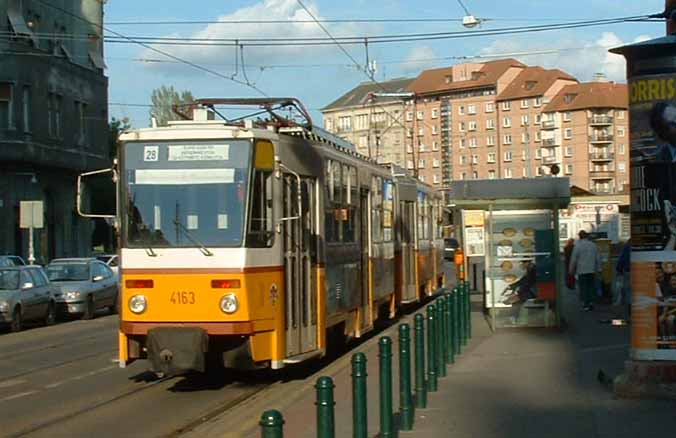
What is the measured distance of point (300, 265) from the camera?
1491cm

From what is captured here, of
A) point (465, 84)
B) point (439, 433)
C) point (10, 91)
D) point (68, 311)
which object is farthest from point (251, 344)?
point (465, 84)

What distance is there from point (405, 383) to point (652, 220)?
3118 mm

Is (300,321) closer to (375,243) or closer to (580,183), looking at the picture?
(375,243)

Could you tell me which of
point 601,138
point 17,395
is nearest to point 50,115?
point 17,395

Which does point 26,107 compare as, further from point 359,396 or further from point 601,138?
point 601,138

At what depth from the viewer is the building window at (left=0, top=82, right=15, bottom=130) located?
48031 mm

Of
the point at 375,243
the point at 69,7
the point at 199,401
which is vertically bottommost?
the point at 199,401

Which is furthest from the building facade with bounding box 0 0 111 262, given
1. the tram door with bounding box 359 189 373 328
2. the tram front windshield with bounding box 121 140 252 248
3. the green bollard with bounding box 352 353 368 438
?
the green bollard with bounding box 352 353 368 438

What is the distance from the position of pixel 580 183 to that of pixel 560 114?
6.72 m

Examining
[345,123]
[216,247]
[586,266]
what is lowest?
[586,266]

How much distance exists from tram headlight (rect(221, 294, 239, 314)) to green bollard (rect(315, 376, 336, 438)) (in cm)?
669

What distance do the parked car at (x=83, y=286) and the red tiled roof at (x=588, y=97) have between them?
8177 centimetres

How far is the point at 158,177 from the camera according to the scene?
45.8 ft

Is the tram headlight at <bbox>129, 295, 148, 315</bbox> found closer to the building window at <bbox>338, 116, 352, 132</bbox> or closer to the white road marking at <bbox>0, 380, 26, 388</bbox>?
the white road marking at <bbox>0, 380, 26, 388</bbox>
